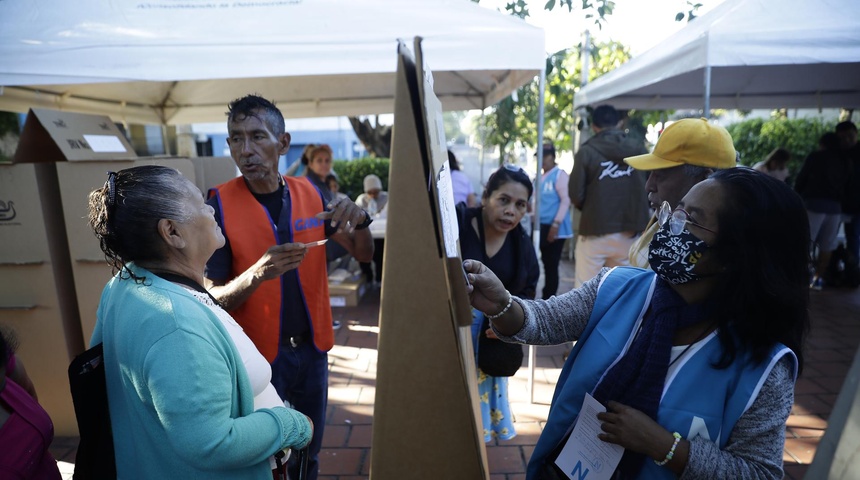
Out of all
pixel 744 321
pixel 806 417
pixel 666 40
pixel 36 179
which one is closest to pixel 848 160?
pixel 666 40

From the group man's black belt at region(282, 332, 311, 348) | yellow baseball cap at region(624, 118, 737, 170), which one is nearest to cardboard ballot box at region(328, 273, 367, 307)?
man's black belt at region(282, 332, 311, 348)

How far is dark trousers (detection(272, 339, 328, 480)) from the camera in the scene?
2.02 metres

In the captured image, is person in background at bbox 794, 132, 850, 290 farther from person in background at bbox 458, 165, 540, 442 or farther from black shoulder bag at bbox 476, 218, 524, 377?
black shoulder bag at bbox 476, 218, 524, 377

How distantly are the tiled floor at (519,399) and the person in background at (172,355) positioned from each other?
1.70 meters

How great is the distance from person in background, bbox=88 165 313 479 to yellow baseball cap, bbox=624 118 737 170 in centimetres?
163

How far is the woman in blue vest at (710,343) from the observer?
104cm

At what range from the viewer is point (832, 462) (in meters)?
0.53

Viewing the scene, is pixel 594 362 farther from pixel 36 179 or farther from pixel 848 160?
pixel 848 160

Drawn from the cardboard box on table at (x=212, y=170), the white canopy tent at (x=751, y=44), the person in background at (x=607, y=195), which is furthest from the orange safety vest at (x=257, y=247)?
the white canopy tent at (x=751, y=44)

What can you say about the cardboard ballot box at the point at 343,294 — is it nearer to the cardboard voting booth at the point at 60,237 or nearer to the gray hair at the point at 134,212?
the cardboard voting booth at the point at 60,237

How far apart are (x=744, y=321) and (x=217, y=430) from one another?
118 cm

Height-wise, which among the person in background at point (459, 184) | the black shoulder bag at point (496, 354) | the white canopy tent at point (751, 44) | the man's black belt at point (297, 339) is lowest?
the black shoulder bag at point (496, 354)

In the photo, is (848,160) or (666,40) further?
(848,160)

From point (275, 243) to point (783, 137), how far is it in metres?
11.6
